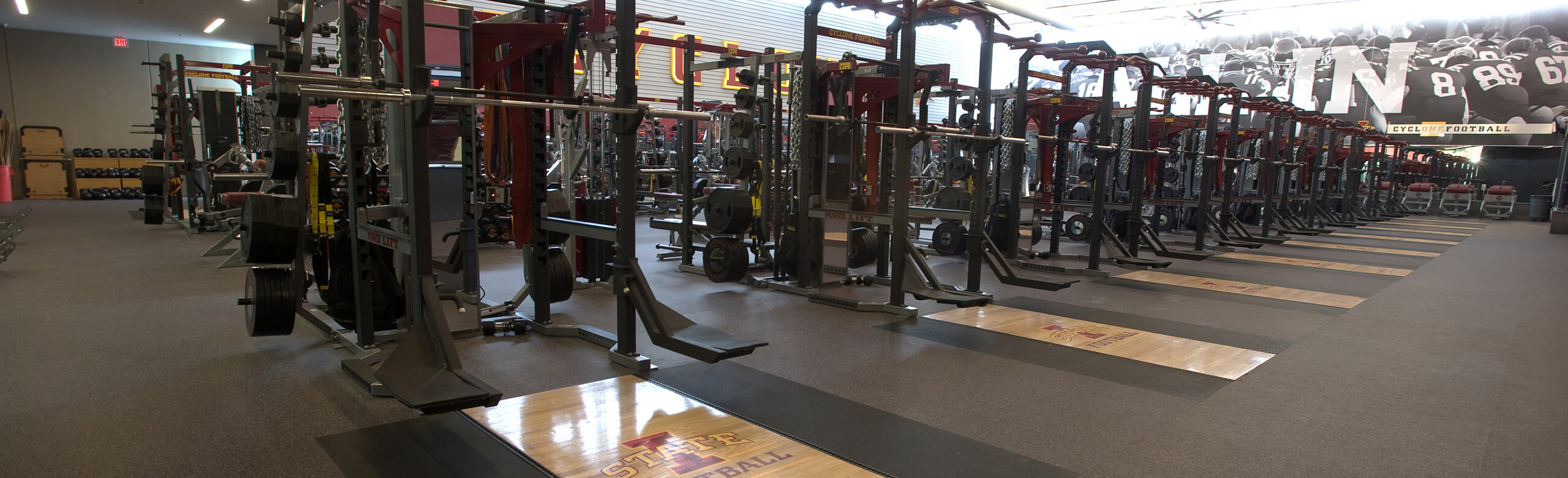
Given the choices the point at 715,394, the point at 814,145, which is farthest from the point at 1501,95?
the point at 715,394

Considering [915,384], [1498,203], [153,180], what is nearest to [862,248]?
[915,384]

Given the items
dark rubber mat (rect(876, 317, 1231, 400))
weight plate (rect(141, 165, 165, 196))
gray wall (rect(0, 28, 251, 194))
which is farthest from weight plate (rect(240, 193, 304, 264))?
gray wall (rect(0, 28, 251, 194))

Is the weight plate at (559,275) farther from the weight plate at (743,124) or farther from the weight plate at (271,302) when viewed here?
the weight plate at (743,124)

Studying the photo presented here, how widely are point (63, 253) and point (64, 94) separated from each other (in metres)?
12.3

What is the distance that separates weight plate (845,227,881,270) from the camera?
6.80 metres

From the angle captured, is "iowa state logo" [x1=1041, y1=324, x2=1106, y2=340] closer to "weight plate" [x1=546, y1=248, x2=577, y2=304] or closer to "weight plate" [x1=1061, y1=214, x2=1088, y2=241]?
"weight plate" [x1=546, y1=248, x2=577, y2=304]

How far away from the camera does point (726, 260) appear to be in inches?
232

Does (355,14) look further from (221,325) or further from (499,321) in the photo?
(221,325)

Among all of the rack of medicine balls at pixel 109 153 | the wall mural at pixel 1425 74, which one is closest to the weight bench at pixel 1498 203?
the wall mural at pixel 1425 74

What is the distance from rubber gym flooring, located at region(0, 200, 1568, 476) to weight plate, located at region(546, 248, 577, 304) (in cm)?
21

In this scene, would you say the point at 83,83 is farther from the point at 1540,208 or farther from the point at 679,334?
the point at 1540,208

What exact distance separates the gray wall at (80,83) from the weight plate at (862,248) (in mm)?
15151

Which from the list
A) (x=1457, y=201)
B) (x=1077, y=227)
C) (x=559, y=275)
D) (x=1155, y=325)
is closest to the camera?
(x=559, y=275)

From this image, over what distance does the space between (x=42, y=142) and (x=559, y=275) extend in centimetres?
1718
